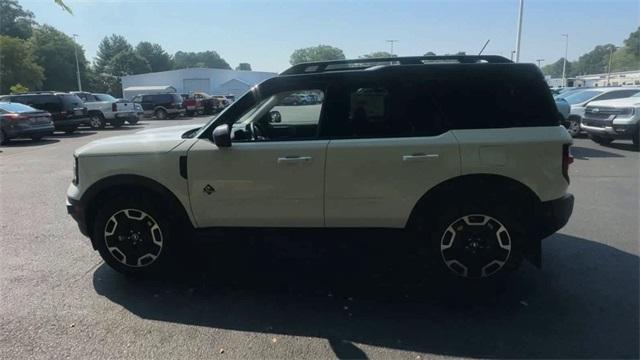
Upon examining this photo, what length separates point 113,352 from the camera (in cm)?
306

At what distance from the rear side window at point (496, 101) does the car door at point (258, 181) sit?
113 centimetres

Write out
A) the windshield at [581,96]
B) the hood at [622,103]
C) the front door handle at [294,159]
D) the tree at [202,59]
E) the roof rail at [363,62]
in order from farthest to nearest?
1. the tree at [202,59]
2. the windshield at [581,96]
3. the hood at [622,103]
4. the roof rail at [363,62]
5. the front door handle at [294,159]

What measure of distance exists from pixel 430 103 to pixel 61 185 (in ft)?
24.8

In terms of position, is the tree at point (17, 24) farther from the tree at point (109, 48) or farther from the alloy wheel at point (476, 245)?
the alloy wheel at point (476, 245)

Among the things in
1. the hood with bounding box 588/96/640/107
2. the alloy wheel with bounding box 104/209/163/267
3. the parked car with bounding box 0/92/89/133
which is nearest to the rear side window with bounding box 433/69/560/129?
the alloy wheel with bounding box 104/209/163/267

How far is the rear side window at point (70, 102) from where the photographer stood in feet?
60.2

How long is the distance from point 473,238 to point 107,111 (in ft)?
71.6

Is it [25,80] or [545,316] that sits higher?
[25,80]

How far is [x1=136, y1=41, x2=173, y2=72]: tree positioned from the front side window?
13434cm

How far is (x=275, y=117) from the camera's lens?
452 cm

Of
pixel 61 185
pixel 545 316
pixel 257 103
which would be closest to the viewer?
pixel 545 316

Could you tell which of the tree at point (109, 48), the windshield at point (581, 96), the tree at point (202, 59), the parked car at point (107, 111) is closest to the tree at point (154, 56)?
the tree at point (109, 48)

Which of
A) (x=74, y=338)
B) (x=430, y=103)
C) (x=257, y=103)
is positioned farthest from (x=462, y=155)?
(x=74, y=338)

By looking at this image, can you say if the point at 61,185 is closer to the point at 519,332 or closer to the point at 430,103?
the point at 430,103
